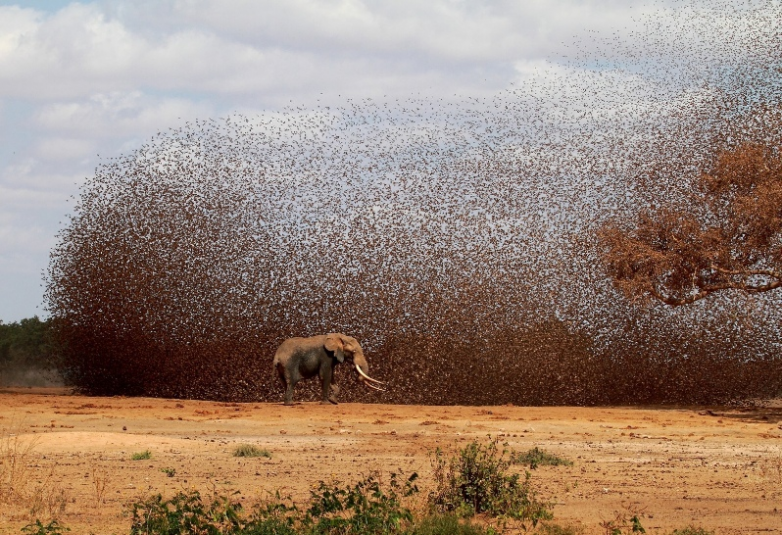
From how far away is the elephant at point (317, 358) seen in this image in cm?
2356

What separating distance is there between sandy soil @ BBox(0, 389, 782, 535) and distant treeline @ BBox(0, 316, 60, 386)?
62.5 ft

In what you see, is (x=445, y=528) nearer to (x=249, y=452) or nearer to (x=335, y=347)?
(x=249, y=452)

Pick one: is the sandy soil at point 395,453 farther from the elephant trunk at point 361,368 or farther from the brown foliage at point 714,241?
the brown foliage at point 714,241

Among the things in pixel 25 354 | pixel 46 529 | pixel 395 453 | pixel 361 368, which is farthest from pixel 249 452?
pixel 25 354

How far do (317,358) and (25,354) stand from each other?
81.4 feet

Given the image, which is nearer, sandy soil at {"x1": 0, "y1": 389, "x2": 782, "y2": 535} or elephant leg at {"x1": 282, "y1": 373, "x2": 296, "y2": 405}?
sandy soil at {"x1": 0, "y1": 389, "x2": 782, "y2": 535}

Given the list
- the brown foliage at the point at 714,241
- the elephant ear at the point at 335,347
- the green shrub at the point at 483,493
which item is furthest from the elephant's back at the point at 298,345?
the green shrub at the point at 483,493

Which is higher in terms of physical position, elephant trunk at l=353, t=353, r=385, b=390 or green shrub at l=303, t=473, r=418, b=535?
elephant trunk at l=353, t=353, r=385, b=390

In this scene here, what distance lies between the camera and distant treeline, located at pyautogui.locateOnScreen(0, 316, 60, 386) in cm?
4181

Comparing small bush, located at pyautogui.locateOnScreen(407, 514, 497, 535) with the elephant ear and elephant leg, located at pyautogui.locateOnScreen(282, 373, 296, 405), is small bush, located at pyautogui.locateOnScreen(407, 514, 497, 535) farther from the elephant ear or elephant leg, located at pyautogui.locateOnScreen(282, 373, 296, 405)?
elephant leg, located at pyautogui.locateOnScreen(282, 373, 296, 405)

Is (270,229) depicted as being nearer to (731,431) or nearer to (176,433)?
(176,433)

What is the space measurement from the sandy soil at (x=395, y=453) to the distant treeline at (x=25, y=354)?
19043 millimetres

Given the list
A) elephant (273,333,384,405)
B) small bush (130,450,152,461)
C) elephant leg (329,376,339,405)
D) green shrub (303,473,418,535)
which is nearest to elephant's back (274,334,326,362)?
elephant (273,333,384,405)

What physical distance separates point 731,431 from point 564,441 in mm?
4275
